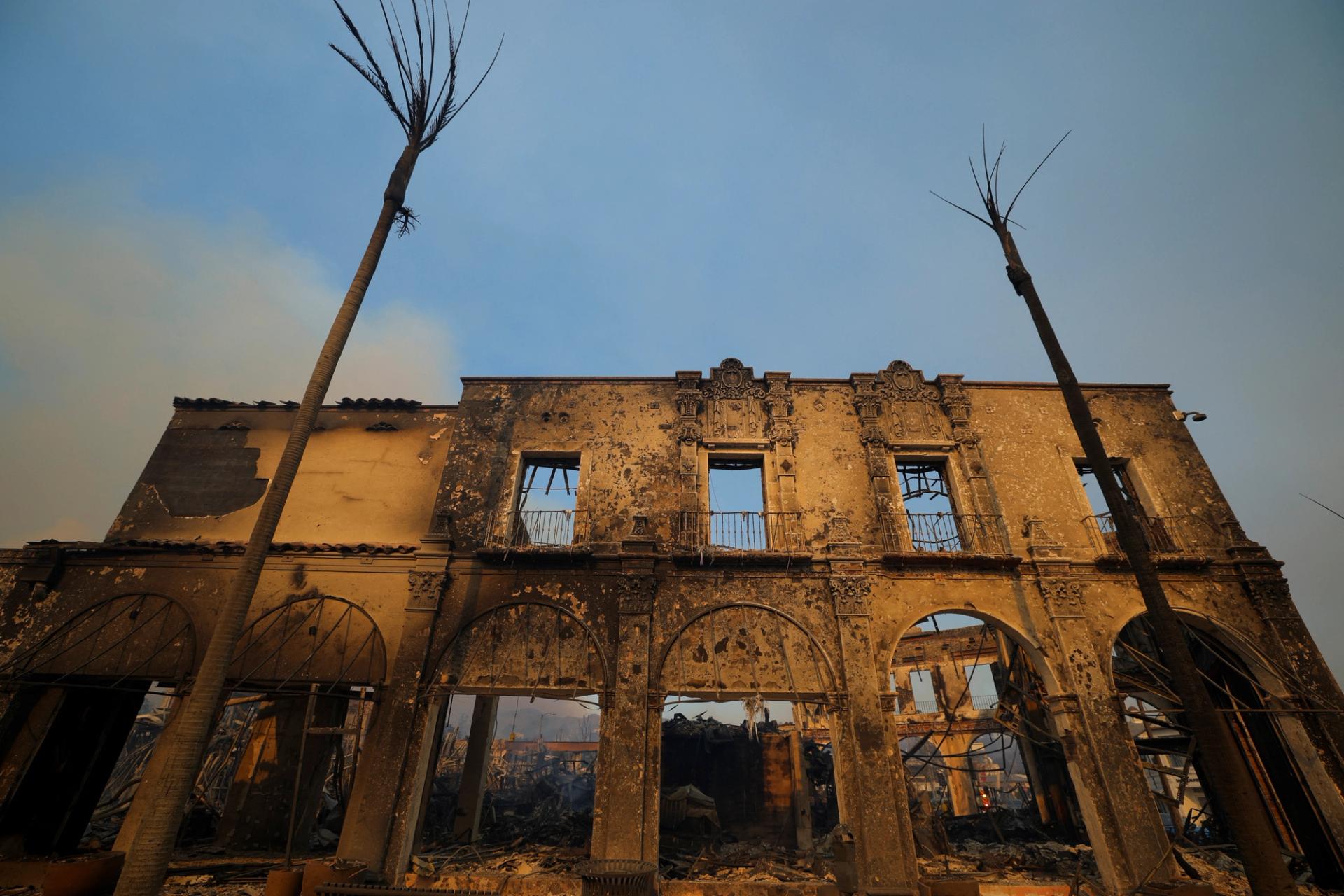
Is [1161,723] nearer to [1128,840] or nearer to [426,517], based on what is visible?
[1128,840]

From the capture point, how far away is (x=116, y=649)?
11164 millimetres

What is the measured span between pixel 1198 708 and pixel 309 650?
14002 millimetres

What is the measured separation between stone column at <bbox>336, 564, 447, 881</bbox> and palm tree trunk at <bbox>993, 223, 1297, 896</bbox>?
444 inches

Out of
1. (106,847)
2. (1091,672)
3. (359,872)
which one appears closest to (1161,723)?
(1091,672)

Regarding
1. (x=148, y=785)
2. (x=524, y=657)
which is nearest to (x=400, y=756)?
(x=524, y=657)

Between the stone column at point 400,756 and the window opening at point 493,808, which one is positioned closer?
the stone column at point 400,756

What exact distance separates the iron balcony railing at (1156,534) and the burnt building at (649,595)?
2.5 inches

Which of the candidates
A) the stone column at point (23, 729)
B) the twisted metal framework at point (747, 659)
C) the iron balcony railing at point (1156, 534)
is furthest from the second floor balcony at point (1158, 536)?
the stone column at point (23, 729)

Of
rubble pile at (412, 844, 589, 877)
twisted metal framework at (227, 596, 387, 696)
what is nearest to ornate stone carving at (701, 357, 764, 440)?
twisted metal framework at (227, 596, 387, 696)

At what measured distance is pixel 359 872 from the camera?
8.51 metres

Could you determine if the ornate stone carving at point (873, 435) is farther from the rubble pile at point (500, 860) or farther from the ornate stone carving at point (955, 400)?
the rubble pile at point (500, 860)

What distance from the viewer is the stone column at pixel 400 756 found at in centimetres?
960

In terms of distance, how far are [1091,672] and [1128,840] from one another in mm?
2690

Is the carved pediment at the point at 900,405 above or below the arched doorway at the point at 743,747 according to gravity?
above
